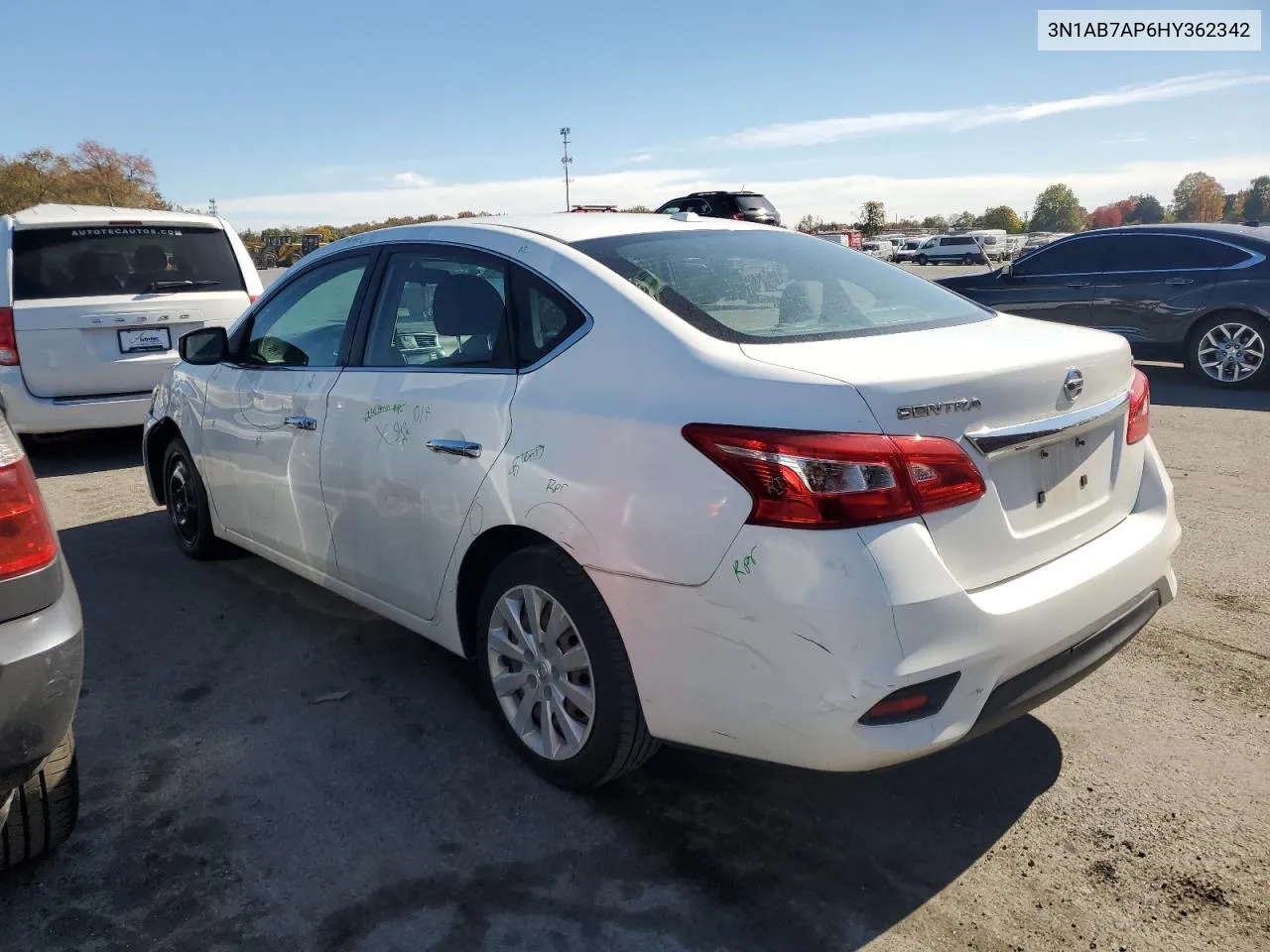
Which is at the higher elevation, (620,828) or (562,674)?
(562,674)

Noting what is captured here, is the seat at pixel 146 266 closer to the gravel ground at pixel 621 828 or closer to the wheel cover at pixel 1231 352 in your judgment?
the gravel ground at pixel 621 828

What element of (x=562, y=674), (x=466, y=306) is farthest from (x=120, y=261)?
(x=562, y=674)

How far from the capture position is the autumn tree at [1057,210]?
109188mm

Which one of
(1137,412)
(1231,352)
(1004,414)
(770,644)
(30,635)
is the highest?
(1004,414)

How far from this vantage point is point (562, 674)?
9.17 ft

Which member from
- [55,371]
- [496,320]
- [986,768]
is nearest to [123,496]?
[55,371]

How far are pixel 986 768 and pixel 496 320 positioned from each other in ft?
6.58

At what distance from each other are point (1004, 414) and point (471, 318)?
5.34 ft

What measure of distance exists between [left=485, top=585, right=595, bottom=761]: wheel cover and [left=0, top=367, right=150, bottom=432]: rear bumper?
5.26m

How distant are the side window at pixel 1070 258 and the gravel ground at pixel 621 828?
7.12 metres

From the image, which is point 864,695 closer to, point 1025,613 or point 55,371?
point 1025,613

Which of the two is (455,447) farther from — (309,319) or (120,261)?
(120,261)

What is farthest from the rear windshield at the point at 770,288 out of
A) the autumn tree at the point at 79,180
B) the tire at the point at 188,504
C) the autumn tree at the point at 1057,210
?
the autumn tree at the point at 1057,210

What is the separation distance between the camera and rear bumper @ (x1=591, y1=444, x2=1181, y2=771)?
214cm
